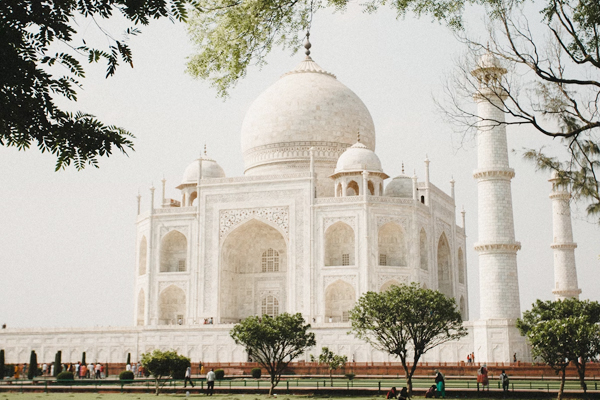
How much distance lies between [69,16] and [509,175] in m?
19.4

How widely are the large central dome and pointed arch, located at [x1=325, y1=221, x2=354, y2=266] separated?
353cm

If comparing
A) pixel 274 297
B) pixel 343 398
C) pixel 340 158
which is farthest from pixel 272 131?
pixel 343 398

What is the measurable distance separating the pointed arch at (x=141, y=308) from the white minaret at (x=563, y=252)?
1646 cm

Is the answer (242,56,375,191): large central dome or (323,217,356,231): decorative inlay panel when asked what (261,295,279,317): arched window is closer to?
(323,217,356,231): decorative inlay panel

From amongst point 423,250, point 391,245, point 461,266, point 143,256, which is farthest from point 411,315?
point 143,256

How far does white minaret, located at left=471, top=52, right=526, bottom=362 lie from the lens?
71.1ft

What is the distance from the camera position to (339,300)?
2702 cm

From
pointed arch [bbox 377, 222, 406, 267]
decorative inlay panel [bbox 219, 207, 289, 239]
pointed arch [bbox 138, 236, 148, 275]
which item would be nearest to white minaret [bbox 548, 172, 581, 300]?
pointed arch [bbox 377, 222, 406, 267]

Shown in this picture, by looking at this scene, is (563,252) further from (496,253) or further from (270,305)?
(270,305)

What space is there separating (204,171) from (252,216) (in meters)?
4.22

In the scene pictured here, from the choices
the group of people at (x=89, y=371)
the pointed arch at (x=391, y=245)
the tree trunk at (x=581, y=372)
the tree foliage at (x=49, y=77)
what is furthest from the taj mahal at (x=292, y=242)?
the tree foliage at (x=49, y=77)

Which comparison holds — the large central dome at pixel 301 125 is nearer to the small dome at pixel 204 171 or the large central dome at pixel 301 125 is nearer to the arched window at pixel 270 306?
the small dome at pixel 204 171

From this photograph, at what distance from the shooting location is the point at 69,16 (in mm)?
4926

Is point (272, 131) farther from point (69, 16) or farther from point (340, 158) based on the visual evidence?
point (69, 16)
